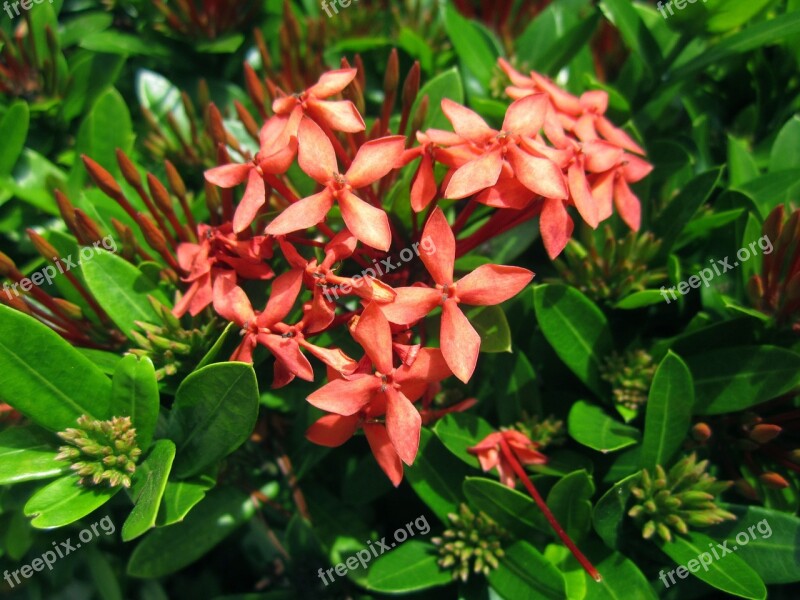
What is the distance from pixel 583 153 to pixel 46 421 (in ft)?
4.18

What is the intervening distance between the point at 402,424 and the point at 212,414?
43 cm

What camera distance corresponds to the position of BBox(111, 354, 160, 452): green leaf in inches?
52.3

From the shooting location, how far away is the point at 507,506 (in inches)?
60.6

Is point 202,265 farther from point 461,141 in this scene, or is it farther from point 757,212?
point 757,212

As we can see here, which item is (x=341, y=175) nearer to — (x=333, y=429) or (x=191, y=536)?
(x=333, y=429)

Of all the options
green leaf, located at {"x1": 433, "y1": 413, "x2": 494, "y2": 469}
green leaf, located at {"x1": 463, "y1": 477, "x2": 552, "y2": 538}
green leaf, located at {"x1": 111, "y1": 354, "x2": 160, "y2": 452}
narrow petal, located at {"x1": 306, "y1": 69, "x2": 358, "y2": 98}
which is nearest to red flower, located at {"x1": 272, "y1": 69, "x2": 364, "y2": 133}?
narrow petal, located at {"x1": 306, "y1": 69, "x2": 358, "y2": 98}

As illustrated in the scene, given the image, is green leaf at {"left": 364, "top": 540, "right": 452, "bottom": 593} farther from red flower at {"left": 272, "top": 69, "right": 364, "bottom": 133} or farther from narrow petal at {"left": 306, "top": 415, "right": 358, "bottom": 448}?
red flower at {"left": 272, "top": 69, "right": 364, "bottom": 133}

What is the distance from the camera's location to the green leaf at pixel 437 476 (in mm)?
1617

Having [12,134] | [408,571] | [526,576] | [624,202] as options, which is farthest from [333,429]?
[12,134]

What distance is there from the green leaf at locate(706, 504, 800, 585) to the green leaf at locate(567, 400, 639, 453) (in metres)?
0.28

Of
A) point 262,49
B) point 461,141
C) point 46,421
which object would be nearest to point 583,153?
point 461,141

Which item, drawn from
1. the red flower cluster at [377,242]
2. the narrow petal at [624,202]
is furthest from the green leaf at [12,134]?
the narrow petal at [624,202]

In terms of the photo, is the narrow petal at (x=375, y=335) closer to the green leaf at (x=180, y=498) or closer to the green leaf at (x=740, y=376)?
the green leaf at (x=180, y=498)

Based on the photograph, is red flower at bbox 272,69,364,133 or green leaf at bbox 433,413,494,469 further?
green leaf at bbox 433,413,494,469
